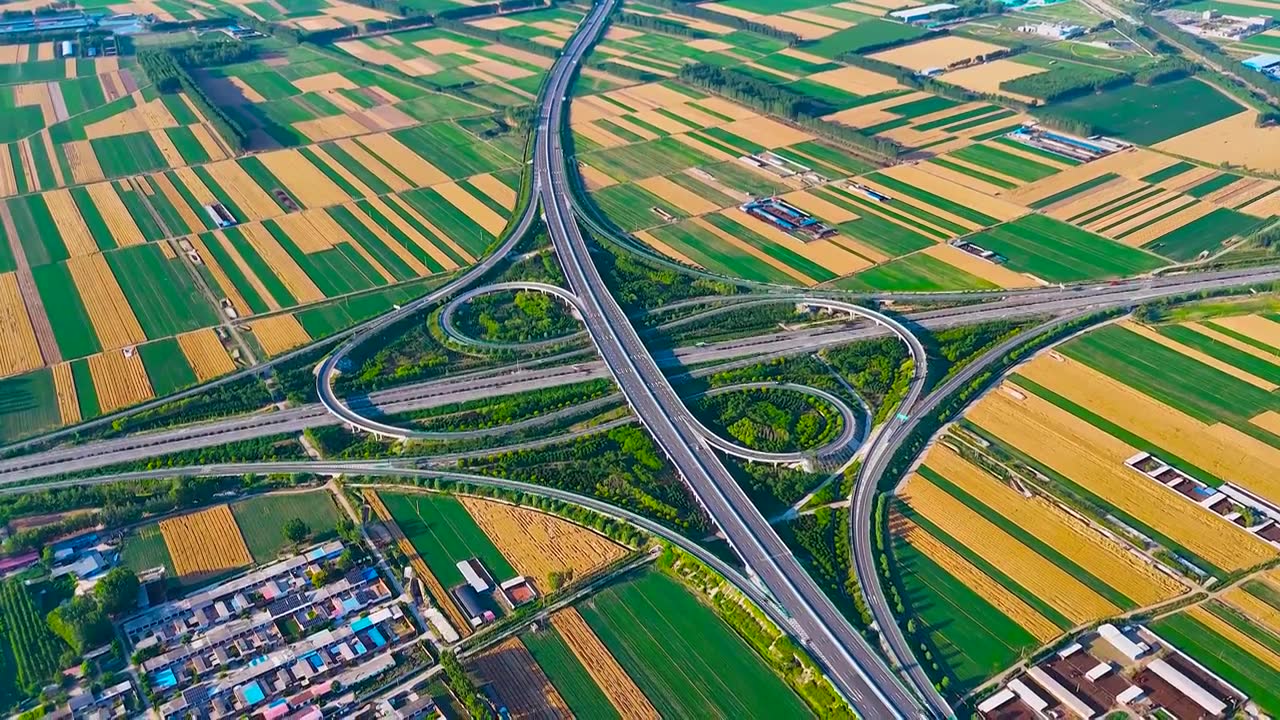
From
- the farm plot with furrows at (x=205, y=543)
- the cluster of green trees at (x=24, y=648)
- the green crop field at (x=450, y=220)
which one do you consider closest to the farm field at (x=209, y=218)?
the green crop field at (x=450, y=220)

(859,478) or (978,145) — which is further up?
(978,145)

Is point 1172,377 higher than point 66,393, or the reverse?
point 1172,377

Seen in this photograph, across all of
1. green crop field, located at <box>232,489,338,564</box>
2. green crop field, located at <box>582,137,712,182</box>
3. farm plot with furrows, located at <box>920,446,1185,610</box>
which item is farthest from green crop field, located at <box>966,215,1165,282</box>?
green crop field, located at <box>232,489,338,564</box>

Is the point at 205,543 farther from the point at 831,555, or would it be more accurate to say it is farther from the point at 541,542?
the point at 831,555

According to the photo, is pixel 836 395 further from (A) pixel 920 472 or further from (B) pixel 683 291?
(B) pixel 683 291

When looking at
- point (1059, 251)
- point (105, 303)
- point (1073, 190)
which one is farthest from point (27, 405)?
point (1073, 190)

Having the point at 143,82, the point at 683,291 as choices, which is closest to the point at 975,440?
the point at 683,291

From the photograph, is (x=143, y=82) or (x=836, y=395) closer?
(x=836, y=395)

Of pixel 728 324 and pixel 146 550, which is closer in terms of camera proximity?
→ pixel 146 550
